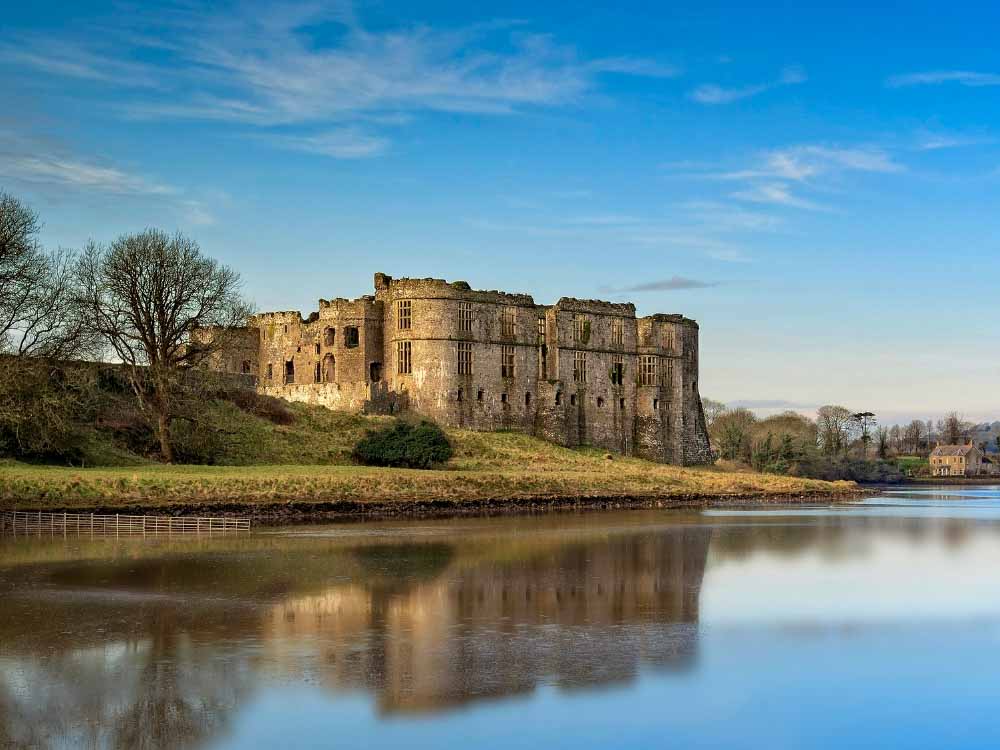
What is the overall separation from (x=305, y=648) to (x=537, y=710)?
466 centimetres

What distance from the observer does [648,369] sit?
75438 millimetres

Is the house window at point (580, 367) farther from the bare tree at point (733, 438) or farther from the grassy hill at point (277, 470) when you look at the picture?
the bare tree at point (733, 438)

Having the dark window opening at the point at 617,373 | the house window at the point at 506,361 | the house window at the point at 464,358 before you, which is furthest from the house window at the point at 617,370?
the house window at the point at 464,358

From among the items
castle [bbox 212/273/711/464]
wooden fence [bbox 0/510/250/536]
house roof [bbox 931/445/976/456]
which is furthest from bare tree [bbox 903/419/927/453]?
wooden fence [bbox 0/510/250/536]

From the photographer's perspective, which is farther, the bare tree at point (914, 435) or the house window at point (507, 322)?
the bare tree at point (914, 435)

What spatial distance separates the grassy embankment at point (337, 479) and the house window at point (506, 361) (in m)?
4.07

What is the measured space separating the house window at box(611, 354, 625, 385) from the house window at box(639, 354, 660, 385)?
141 cm

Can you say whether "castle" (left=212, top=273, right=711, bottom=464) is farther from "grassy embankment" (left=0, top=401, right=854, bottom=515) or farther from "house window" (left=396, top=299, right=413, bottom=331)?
"grassy embankment" (left=0, top=401, right=854, bottom=515)

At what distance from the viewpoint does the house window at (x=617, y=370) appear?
74.2m

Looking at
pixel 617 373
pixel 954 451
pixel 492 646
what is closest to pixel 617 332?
pixel 617 373

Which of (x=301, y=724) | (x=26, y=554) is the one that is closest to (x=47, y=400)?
(x=26, y=554)

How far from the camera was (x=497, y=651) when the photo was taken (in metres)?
17.8

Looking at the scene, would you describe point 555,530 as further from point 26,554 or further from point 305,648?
point 305,648

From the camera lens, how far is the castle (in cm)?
6619
